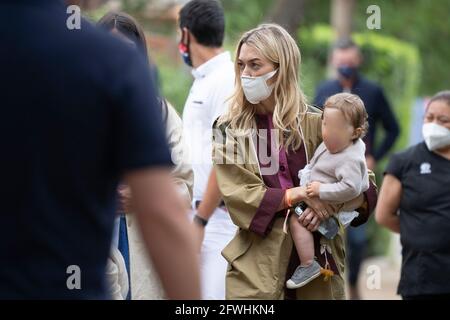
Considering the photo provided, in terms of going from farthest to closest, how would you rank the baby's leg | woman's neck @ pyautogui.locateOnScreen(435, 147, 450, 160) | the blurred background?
the blurred background < woman's neck @ pyautogui.locateOnScreen(435, 147, 450, 160) < the baby's leg

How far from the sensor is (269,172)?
546cm

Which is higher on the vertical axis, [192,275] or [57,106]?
[57,106]

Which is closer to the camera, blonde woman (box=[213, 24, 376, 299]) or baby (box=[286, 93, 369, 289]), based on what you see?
baby (box=[286, 93, 369, 289])

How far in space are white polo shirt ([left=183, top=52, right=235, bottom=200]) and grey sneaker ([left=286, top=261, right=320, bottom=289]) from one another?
4.65 feet

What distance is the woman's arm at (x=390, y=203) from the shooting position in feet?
22.2

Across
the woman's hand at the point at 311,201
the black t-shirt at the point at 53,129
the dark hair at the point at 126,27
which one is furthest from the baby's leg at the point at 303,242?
the black t-shirt at the point at 53,129

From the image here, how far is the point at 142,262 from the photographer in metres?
5.92

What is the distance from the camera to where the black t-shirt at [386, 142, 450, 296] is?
21.5 ft

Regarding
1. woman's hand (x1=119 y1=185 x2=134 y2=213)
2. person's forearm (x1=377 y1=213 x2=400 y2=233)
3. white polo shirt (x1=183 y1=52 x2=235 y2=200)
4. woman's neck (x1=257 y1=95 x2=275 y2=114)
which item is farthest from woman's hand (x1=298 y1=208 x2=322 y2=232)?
person's forearm (x1=377 y1=213 x2=400 y2=233)

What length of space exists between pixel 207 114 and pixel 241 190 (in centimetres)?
130

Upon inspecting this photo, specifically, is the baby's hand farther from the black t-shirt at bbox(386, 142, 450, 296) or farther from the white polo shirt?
the black t-shirt at bbox(386, 142, 450, 296)

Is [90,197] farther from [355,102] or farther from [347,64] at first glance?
[347,64]

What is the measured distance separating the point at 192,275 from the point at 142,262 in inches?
117
